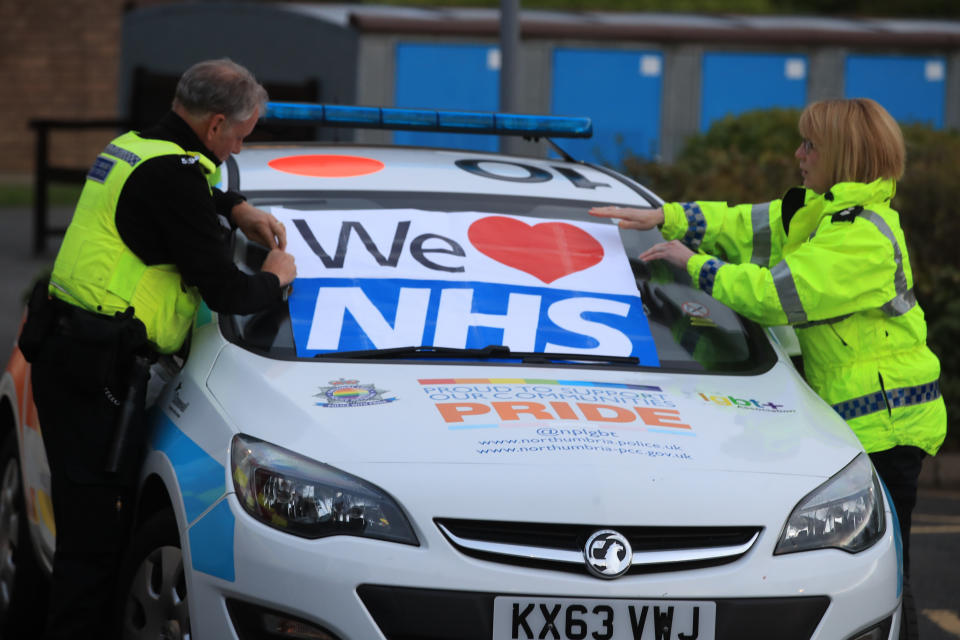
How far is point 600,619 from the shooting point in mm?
2805

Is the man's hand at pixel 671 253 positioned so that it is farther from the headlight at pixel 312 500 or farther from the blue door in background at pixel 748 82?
the blue door in background at pixel 748 82

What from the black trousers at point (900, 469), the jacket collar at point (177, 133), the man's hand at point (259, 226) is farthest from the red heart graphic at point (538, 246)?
the black trousers at point (900, 469)

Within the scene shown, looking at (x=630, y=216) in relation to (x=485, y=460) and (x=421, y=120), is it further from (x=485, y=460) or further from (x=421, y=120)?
(x=485, y=460)

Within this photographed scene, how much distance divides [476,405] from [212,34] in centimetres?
1038

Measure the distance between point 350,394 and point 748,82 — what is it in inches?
440

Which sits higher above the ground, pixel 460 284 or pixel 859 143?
pixel 859 143

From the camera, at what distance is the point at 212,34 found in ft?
42.3

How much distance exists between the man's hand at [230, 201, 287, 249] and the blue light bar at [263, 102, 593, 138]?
74cm

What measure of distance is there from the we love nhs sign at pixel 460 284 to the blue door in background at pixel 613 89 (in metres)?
9.40

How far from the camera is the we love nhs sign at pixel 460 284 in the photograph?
142 inches

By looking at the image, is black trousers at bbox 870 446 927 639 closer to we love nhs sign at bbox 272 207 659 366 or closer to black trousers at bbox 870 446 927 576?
black trousers at bbox 870 446 927 576

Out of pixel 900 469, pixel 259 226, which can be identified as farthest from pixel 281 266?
pixel 900 469

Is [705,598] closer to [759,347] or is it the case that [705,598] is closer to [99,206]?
[759,347]

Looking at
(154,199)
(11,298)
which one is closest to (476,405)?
(154,199)
